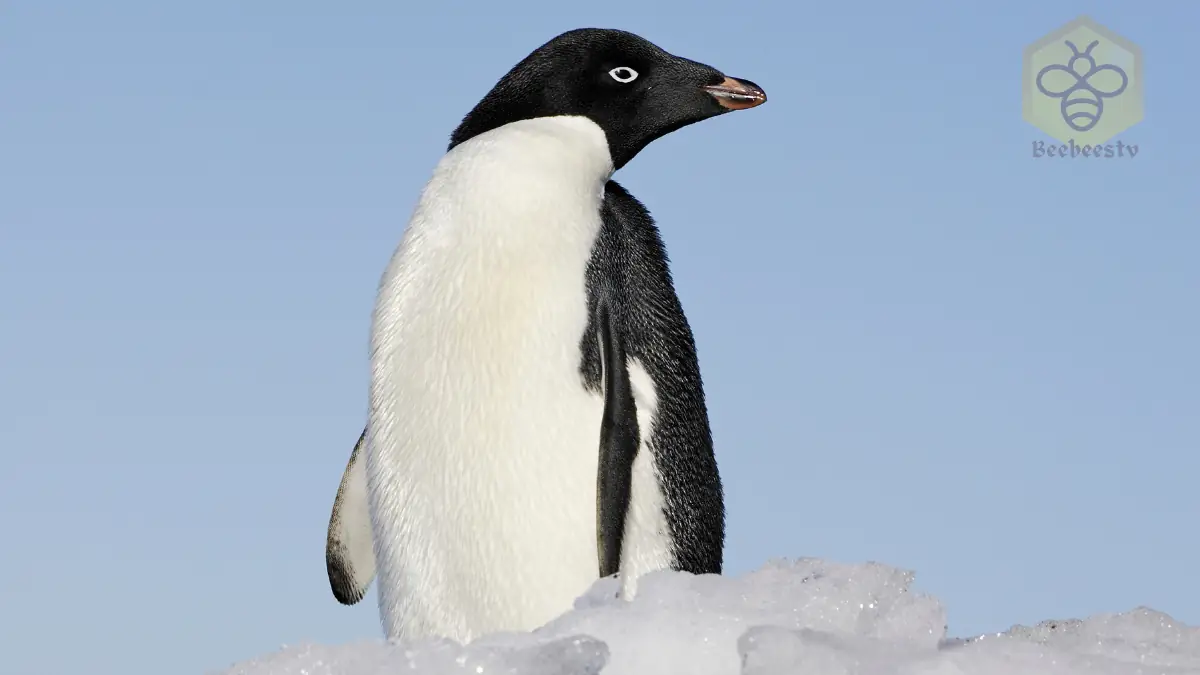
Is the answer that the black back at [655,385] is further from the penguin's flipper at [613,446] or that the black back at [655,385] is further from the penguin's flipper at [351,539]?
the penguin's flipper at [351,539]

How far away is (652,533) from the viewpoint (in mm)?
4652

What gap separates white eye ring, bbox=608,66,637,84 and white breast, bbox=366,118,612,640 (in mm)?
473

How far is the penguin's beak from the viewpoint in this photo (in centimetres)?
548

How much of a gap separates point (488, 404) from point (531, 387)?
0.17 m

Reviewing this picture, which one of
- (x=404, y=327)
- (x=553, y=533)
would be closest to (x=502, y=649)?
(x=553, y=533)

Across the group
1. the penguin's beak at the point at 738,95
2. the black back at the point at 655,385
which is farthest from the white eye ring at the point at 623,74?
the black back at the point at 655,385

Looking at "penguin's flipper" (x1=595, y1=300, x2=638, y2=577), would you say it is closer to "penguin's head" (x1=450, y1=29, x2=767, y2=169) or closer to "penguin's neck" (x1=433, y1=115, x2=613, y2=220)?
"penguin's neck" (x1=433, y1=115, x2=613, y2=220)

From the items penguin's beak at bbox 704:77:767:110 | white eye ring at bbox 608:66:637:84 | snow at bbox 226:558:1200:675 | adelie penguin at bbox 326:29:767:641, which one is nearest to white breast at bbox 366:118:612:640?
adelie penguin at bbox 326:29:767:641

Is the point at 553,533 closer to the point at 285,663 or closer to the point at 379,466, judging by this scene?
the point at 379,466

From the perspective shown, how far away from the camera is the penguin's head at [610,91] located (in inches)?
201

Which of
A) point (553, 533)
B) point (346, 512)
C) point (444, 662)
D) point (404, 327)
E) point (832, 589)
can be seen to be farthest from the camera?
point (346, 512)

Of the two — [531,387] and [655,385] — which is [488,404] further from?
[655,385]

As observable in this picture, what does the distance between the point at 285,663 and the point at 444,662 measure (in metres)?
0.27

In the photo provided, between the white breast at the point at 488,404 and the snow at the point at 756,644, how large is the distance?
222 centimetres
